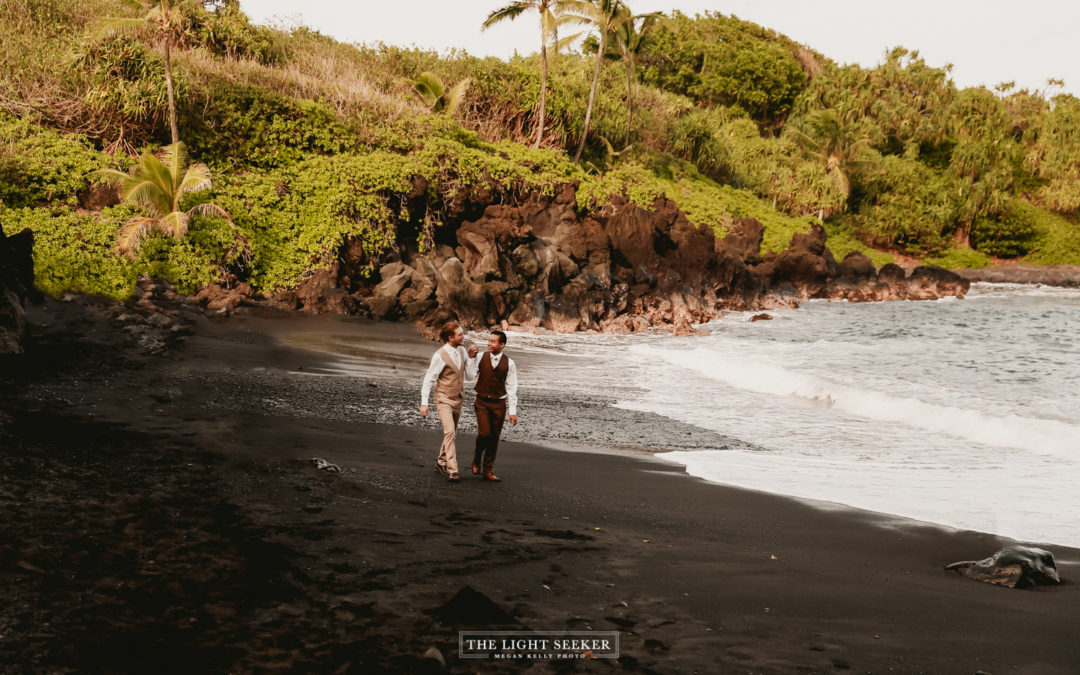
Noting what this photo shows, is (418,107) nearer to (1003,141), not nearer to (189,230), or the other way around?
(189,230)

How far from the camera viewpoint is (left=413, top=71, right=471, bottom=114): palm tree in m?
27.8

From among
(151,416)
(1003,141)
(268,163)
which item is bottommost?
(151,416)

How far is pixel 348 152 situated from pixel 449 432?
57.8ft

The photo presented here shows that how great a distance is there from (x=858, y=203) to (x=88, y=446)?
57.0 meters

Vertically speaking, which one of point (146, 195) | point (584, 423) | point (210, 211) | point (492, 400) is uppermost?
point (146, 195)

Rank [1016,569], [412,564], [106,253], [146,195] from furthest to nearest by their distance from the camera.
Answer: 1. [146,195]
2. [106,253]
3. [1016,569]
4. [412,564]

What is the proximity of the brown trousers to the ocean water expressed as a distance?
90.0 inches

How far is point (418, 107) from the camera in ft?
86.1

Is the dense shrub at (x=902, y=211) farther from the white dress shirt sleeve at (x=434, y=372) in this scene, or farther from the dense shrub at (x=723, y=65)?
the white dress shirt sleeve at (x=434, y=372)

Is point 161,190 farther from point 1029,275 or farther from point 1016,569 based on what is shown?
point 1029,275

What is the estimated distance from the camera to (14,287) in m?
9.80

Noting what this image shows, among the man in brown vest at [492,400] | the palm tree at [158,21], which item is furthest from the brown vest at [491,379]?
the palm tree at [158,21]

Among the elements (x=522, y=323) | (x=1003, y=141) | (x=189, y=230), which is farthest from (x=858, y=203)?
(x=189, y=230)

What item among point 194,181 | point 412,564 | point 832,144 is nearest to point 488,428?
point 412,564
